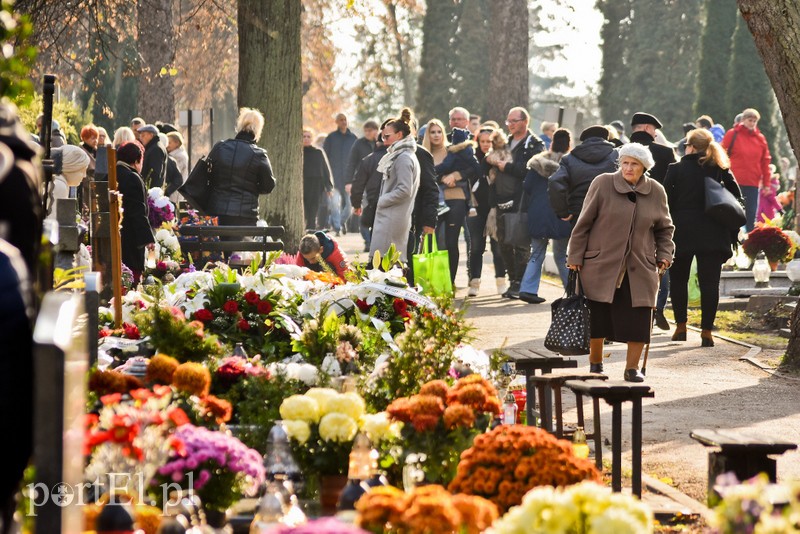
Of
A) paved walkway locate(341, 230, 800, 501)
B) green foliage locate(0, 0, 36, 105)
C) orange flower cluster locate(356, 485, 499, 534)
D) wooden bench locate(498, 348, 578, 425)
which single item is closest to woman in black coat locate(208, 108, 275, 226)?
paved walkway locate(341, 230, 800, 501)

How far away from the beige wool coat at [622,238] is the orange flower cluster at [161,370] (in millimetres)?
4562

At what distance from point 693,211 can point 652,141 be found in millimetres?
1064

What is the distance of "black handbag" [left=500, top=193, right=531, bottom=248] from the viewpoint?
635 inches

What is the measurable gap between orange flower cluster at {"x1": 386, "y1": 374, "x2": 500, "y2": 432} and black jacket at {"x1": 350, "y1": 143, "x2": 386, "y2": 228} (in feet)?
26.5

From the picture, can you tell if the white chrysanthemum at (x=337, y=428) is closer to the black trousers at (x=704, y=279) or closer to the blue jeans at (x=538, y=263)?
the black trousers at (x=704, y=279)

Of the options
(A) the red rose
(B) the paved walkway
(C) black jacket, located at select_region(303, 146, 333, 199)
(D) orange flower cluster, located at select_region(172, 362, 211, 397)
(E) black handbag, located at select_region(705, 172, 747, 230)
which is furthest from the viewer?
(C) black jacket, located at select_region(303, 146, 333, 199)

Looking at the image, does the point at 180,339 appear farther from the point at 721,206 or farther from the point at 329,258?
the point at 721,206

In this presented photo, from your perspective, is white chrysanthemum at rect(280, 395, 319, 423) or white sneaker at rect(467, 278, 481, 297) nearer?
white chrysanthemum at rect(280, 395, 319, 423)

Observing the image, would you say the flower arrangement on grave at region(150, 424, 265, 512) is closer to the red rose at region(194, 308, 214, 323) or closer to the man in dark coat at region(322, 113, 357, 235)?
the red rose at region(194, 308, 214, 323)

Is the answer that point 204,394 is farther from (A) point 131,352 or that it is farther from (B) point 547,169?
(B) point 547,169

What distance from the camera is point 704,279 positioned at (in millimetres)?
13031

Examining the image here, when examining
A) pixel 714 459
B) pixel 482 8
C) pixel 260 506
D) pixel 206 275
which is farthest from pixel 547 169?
pixel 482 8

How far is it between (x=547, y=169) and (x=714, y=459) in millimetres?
9394

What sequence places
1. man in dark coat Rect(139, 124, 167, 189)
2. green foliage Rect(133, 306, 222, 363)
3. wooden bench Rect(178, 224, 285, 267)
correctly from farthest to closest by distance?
man in dark coat Rect(139, 124, 167, 189), wooden bench Rect(178, 224, 285, 267), green foliage Rect(133, 306, 222, 363)
